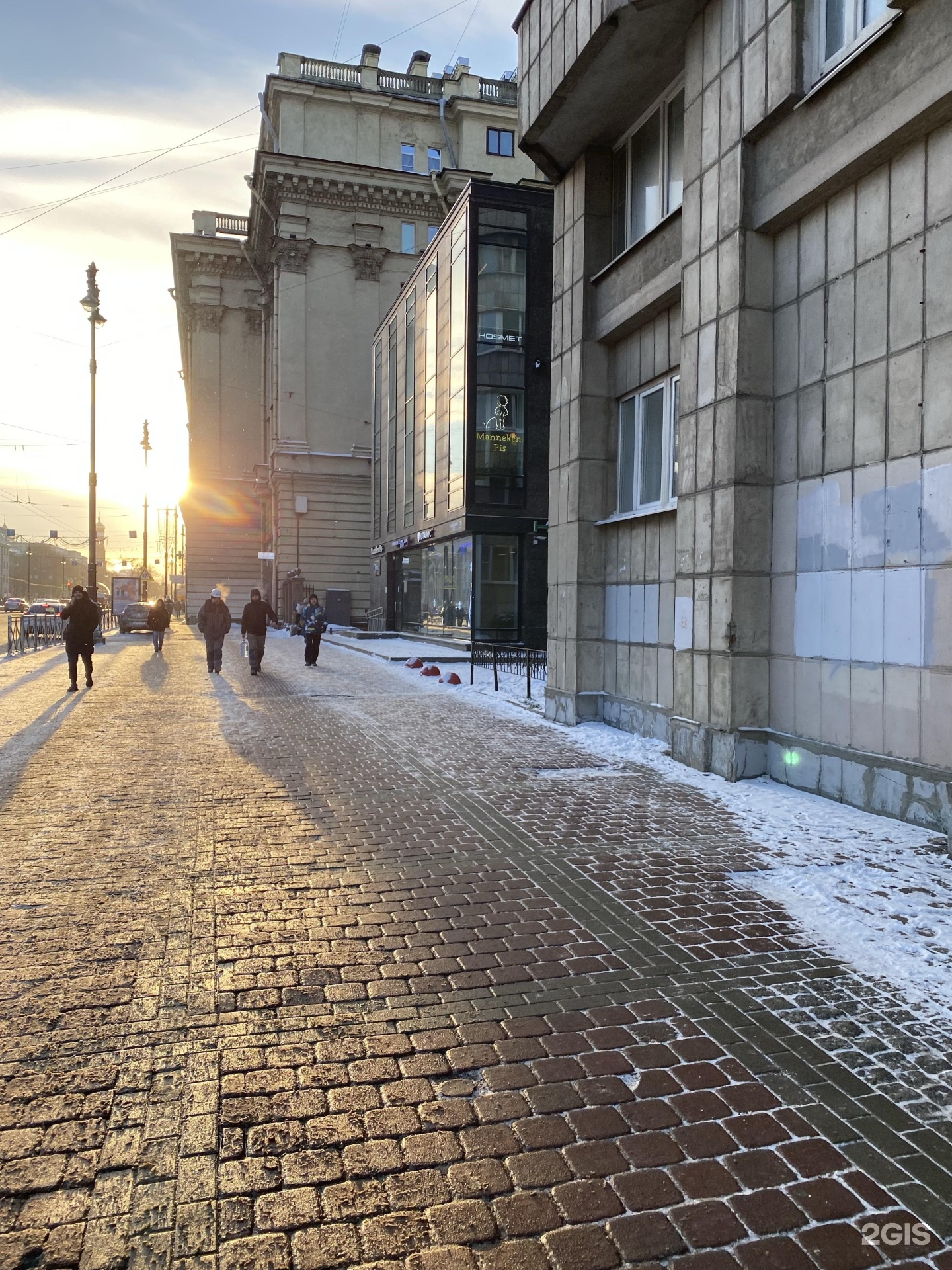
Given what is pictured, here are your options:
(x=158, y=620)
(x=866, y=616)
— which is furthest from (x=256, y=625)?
(x=866, y=616)

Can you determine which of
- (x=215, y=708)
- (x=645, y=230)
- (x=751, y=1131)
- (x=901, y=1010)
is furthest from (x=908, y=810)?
(x=215, y=708)

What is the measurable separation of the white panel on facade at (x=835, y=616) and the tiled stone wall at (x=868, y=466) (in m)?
0.01

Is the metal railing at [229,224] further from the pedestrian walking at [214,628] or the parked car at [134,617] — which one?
the pedestrian walking at [214,628]

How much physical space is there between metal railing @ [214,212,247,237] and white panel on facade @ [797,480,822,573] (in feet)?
219

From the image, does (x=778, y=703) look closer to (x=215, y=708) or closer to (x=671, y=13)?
(x=671, y=13)

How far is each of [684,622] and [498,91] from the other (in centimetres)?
5466

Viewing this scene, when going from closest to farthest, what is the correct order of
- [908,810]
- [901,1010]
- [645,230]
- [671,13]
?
[901,1010], [908,810], [671,13], [645,230]

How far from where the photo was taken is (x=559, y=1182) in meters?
2.67

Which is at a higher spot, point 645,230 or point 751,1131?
point 645,230

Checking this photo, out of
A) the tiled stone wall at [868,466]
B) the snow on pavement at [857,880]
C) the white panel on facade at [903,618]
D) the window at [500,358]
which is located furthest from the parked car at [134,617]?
the white panel on facade at [903,618]

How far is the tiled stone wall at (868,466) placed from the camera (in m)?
6.46

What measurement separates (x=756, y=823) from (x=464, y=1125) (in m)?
4.58

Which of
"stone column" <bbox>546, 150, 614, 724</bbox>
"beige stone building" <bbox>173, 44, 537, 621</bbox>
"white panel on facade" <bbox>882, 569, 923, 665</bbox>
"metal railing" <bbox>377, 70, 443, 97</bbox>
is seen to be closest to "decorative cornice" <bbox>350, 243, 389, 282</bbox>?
"beige stone building" <bbox>173, 44, 537, 621</bbox>

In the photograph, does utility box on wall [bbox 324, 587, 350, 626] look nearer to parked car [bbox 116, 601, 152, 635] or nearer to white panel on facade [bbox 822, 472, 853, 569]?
parked car [bbox 116, 601, 152, 635]
